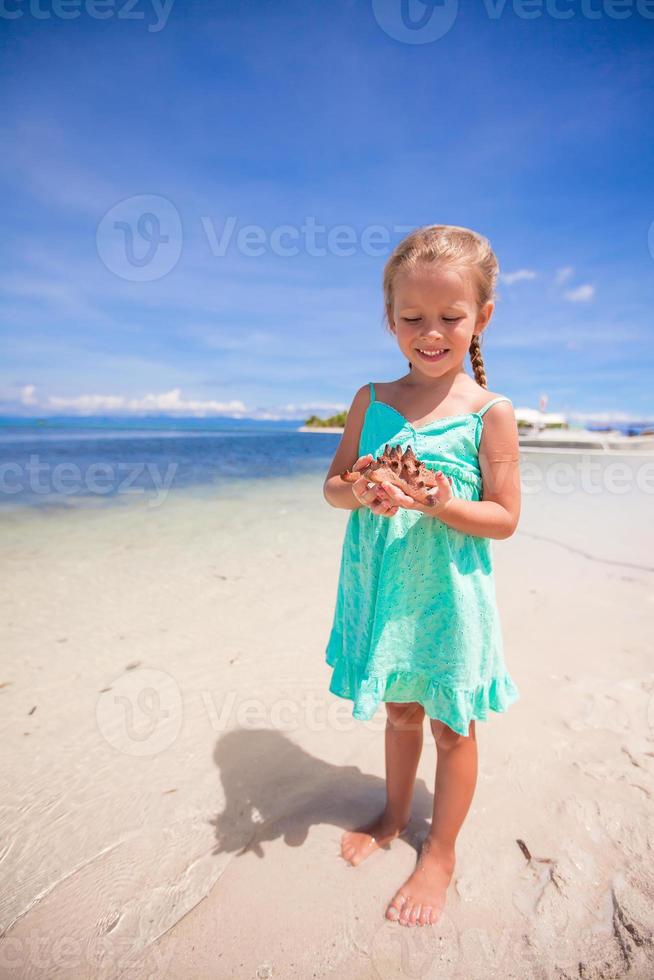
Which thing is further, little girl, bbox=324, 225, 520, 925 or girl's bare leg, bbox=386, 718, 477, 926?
girl's bare leg, bbox=386, 718, 477, 926

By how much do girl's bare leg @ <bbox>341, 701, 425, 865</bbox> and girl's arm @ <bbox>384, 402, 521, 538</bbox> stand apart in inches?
28.7

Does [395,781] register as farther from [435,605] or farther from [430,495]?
[430,495]

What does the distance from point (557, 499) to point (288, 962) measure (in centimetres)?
824

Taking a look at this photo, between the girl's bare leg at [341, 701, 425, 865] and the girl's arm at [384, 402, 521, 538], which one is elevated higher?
the girl's arm at [384, 402, 521, 538]

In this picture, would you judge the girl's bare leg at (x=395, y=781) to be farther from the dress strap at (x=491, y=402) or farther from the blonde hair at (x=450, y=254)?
the blonde hair at (x=450, y=254)

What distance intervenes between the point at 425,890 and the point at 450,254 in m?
1.99

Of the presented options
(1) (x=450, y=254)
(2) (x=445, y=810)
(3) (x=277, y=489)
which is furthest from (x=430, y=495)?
(3) (x=277, y=489)

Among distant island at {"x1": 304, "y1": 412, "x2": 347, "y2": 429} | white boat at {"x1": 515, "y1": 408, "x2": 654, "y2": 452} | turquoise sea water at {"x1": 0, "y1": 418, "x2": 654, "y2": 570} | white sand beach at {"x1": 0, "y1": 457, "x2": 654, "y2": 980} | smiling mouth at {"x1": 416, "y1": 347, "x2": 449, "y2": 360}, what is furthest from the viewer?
distant island at {"x1": 304, "y1": 412, "x2": 347, "y2": 429}

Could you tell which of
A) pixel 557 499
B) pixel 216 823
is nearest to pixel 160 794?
pixel 216 823

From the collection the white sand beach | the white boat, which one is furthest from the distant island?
the white sand beach

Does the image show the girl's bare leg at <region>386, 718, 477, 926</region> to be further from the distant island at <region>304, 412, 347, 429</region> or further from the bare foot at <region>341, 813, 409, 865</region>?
the distant island at <region>304, 412, 347, 429</region>

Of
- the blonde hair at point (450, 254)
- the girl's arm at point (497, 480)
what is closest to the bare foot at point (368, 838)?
the girl's arm at point (497, 480)

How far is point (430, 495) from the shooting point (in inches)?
51.1

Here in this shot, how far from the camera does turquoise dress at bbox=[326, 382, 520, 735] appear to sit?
152 centimetres
